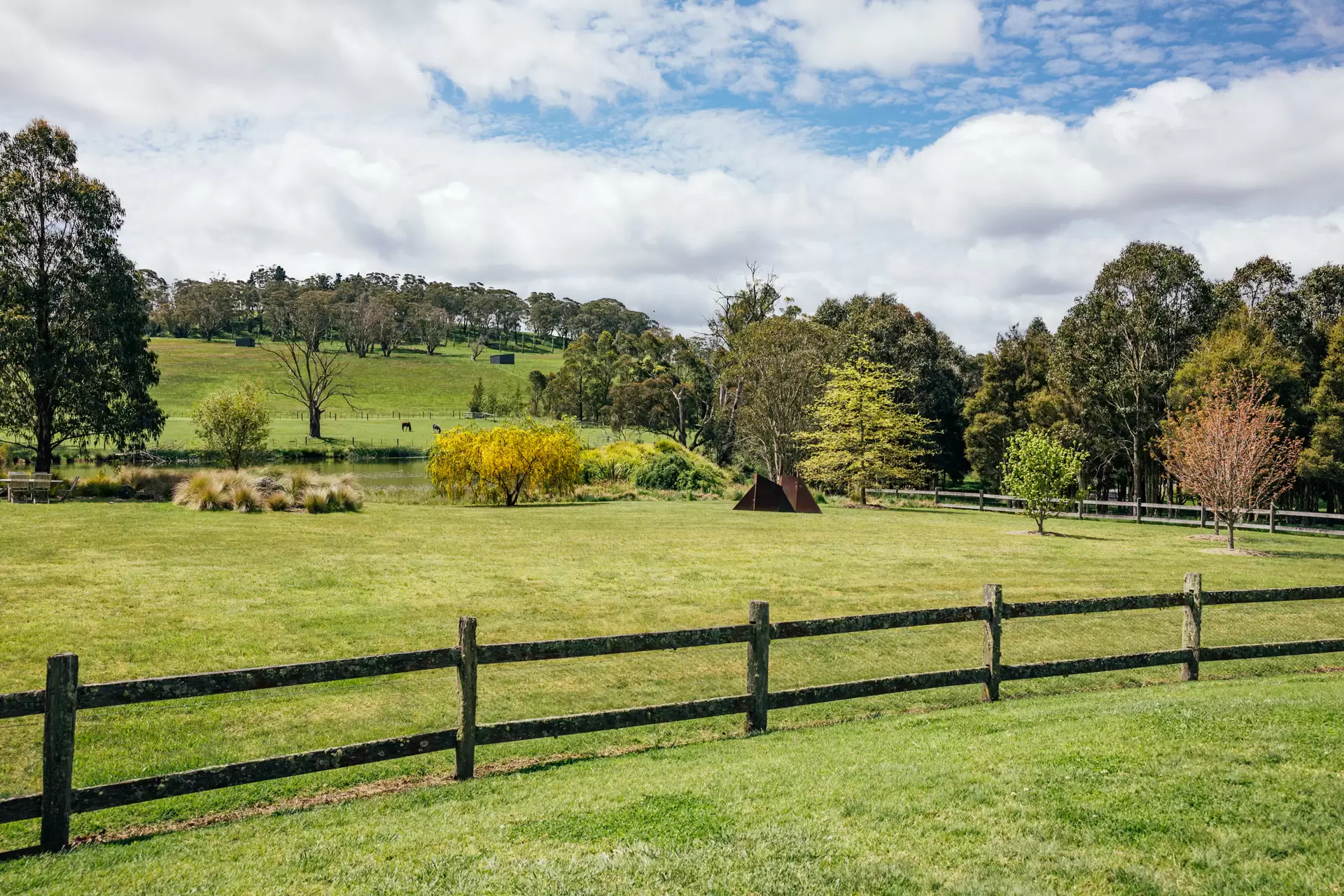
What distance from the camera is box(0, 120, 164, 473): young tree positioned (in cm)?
3344

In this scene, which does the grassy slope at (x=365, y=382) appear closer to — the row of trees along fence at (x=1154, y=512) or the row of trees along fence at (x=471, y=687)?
the row of trees along fence at (x=1154, y=512)

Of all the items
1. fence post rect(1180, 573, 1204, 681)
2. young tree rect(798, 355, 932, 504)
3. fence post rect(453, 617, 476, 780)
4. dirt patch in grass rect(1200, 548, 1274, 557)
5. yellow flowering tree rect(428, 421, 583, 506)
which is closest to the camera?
fence post rect(453, 617, 476, 780)

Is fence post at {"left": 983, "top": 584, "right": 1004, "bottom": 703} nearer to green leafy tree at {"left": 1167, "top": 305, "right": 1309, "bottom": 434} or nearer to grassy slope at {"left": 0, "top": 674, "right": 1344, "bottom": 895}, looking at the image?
grassy slope at {"left": 0, "top": 674, "right": 1344, "bottom": 895}

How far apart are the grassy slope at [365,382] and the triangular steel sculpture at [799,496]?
54546 millimetres

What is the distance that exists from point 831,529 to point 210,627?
2070cm

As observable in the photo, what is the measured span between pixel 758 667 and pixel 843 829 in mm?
2946

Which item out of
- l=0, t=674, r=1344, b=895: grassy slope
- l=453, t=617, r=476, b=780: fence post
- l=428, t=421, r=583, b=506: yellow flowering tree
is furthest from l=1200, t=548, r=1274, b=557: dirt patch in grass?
l=428, t=421, r=583, b=506: yellow flowering tree

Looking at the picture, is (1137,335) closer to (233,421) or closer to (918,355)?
(918,355)

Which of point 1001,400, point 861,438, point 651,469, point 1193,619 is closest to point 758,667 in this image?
point 1193,619

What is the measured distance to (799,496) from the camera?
38281 mm

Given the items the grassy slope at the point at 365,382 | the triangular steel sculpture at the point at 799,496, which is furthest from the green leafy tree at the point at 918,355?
the grassy slope at the point at 365,382

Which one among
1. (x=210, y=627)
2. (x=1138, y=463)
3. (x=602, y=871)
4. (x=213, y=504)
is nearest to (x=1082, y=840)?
(x=602, y=871)

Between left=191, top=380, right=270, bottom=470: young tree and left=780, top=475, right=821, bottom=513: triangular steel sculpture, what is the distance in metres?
26.6

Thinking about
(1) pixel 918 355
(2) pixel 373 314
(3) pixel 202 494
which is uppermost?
(2) pixel 373 314
